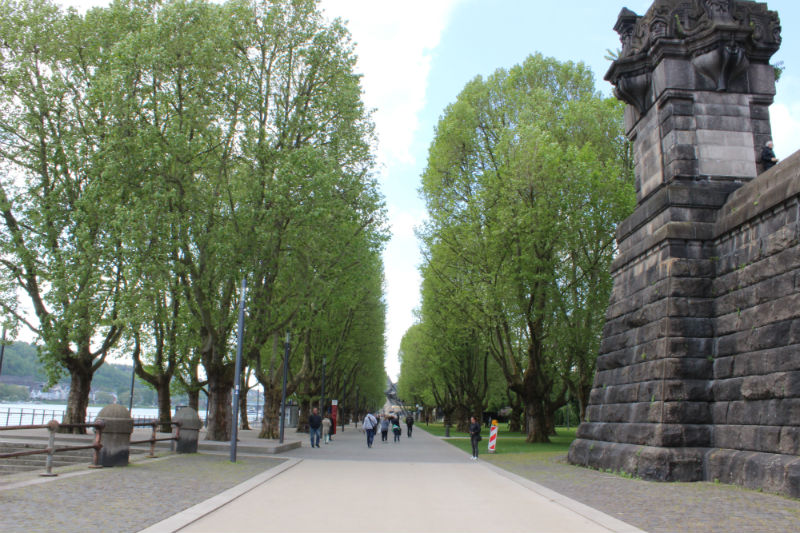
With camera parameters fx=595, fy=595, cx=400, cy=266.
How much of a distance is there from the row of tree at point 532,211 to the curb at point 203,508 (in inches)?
601

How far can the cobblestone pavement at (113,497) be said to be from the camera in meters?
6.93

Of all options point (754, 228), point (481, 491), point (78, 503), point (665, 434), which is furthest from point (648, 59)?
point (78, 503)

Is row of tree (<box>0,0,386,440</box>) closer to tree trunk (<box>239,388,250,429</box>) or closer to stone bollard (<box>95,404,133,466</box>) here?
stone bollard (<box>95,404,133,466</box>)

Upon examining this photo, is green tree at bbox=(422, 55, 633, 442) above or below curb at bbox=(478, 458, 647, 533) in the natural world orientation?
above

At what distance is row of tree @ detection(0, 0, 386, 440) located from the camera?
20109mm

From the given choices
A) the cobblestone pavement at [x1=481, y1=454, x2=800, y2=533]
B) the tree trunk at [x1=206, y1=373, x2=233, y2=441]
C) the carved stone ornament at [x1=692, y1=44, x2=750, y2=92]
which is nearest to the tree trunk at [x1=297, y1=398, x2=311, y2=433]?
the tree trunk at [x1=206, y1=373, x2=233, y2=441]

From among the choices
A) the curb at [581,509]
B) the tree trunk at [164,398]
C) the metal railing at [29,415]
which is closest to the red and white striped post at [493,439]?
the curb at [581,509]

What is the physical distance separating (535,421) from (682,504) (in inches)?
824

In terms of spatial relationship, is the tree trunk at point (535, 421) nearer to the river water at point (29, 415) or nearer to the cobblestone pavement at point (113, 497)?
the cobblestone pavement at point (113, 497)

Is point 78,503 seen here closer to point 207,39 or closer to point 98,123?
point 207,39

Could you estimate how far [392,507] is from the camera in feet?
30.2

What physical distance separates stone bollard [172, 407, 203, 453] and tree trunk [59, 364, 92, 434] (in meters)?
6.90

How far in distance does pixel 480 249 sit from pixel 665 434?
15.8 metres

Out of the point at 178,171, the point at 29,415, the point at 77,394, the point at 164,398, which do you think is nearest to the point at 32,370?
the point at 29,415
